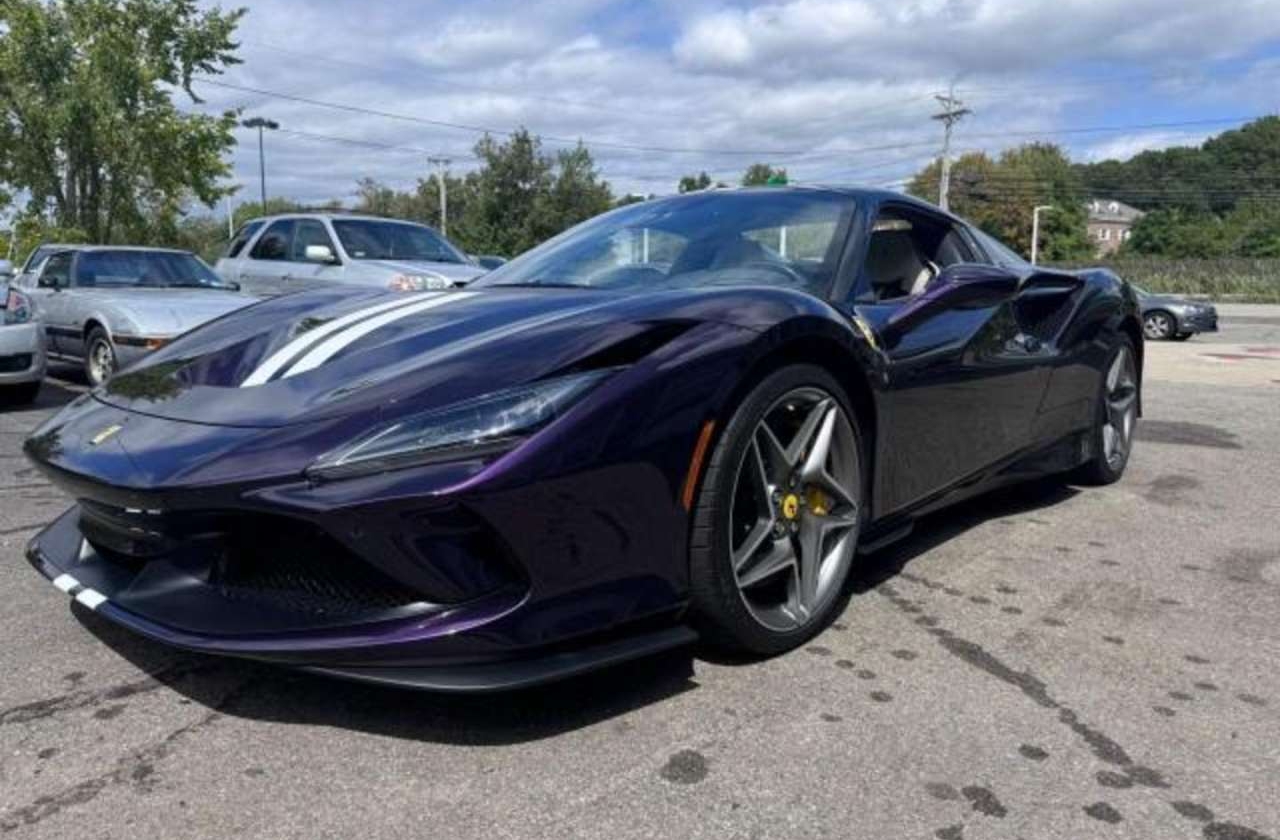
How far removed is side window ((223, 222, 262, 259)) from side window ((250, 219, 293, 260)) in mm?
325

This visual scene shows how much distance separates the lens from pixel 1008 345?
13.3 ft

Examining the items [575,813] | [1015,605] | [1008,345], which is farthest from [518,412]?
[1008,345]

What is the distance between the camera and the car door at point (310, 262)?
10834 mm

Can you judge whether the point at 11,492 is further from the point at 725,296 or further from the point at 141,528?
the point at 725,296

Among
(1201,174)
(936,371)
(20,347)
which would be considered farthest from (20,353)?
(1201,174)

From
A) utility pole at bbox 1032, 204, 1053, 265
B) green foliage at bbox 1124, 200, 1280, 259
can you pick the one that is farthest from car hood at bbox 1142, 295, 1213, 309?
green foliage at bbox 1124, 200, 1280, 259

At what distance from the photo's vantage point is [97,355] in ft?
29.6

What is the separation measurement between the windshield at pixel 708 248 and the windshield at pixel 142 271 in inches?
279

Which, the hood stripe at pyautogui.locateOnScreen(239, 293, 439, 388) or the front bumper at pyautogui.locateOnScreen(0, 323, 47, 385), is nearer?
the hood stripe at pyautogui.locateOnScreen(239, 293, 439, 388)

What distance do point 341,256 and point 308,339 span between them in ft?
26.8

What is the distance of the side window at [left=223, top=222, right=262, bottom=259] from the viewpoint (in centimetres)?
1243

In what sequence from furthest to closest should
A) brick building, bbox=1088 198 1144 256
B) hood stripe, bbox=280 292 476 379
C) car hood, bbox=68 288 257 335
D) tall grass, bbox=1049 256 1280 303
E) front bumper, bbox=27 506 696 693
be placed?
brick building, bbox=1088 198 1144 256, tall grass, bbox=1049 256 1280 303, car hood, bbox=68 288 257 335, hood stripe, bbox=280 292 476 379, front bumper, bbox=27 506 696 693

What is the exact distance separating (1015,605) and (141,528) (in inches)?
100.0

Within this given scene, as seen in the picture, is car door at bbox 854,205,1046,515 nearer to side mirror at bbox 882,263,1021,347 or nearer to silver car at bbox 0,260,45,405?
side mirror at bbox 882,263,1021,347
